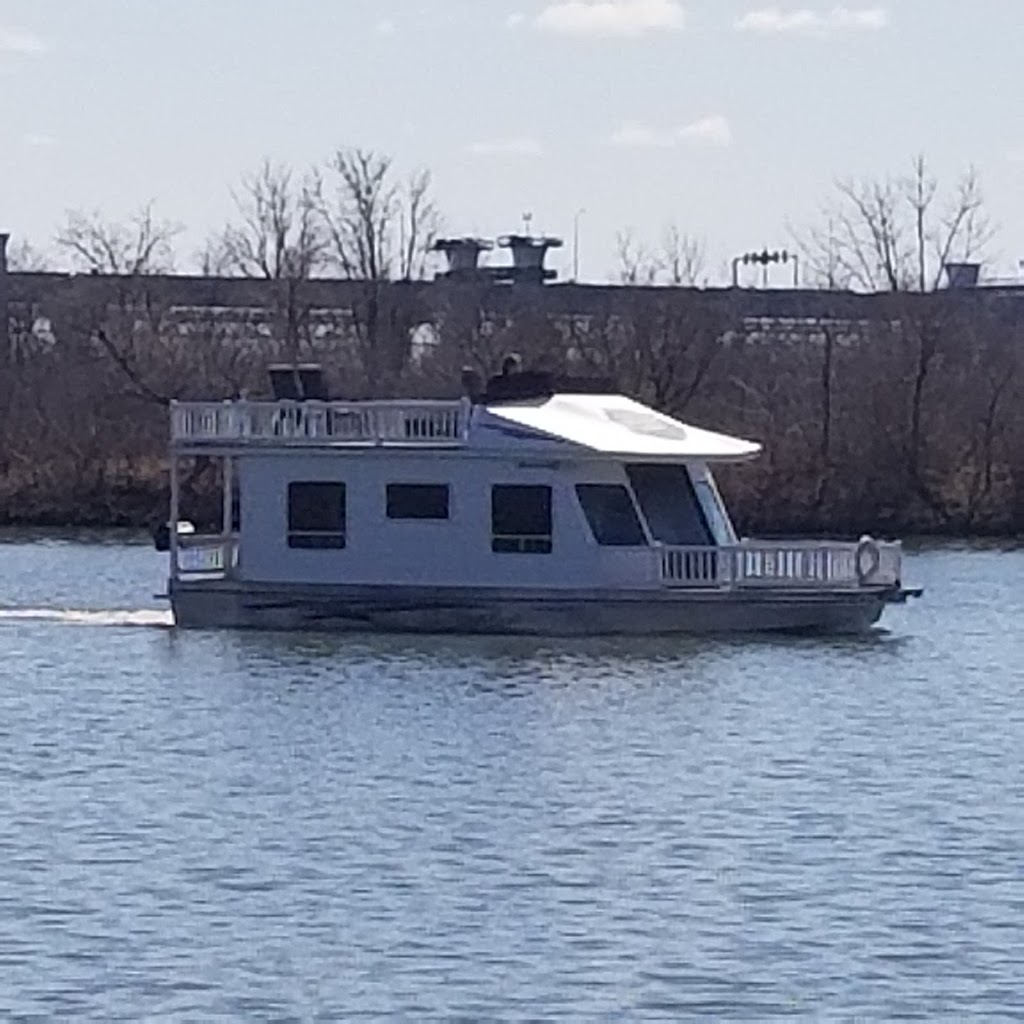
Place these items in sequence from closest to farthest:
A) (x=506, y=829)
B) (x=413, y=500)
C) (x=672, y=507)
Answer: (x=506, y=829)
(x=413, y=500)
(x=672, y=507)

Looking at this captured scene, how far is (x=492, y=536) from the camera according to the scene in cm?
4084

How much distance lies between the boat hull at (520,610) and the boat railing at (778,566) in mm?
179

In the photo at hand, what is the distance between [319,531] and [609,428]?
358cm

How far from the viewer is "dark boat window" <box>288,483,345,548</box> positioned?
135 ft

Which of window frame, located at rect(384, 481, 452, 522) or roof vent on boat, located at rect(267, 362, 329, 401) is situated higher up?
roof vent on boat, located at rect(267, 362, 329, 401)

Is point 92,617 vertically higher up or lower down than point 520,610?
lower down

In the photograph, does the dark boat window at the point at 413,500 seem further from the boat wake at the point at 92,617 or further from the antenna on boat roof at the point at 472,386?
the boat wake at the point at 92,617

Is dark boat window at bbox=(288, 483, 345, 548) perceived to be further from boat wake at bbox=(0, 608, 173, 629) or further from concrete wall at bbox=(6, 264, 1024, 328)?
concrete wall at bbox=(6, 264, 1024, 328)

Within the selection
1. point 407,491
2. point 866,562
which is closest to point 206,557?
point 407,491

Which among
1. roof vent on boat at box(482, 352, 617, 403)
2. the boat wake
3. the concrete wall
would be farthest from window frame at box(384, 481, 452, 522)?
the concrete wall

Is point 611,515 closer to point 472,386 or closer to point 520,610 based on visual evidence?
point 520,610

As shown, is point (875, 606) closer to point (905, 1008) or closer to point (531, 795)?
point (531, 795)

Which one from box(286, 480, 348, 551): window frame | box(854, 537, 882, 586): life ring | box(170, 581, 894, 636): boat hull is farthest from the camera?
box(286, 480, 348, 551): window frame

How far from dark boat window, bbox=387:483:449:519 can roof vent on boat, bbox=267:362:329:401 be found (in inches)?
91.5
